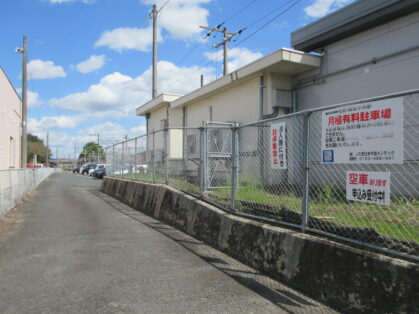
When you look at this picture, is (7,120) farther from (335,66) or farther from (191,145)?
(335,66)

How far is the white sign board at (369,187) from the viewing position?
10.7 ft

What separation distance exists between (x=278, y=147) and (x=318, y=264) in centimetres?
174

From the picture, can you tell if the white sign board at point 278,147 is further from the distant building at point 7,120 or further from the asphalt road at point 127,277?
the distant building at point 7,120

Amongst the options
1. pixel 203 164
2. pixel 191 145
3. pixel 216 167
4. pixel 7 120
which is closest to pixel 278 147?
pixel 203 164

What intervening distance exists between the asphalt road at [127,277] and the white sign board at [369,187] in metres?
1.19

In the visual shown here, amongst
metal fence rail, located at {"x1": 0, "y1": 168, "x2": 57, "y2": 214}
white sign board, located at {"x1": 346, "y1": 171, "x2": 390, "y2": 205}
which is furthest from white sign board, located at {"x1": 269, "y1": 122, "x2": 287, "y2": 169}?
metal fence rail, located at {"x1": 0, "y1": 168, "x2": 57, "y2": 214}

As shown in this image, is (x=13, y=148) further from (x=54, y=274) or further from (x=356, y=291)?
(x=356, y=291)

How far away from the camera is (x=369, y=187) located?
341 centimetres

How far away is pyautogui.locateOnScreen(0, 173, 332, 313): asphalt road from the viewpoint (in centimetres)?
361

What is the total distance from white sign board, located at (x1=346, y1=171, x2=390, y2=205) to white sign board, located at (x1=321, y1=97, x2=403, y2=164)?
0.13 metres

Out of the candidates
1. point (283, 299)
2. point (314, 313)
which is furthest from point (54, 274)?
point (314, 313)

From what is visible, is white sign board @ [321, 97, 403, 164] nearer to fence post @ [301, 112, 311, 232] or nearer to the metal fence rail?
fence post @ [301, 112, 311, 232]

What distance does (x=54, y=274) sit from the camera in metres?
4.57

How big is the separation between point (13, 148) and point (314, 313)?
23447mm
